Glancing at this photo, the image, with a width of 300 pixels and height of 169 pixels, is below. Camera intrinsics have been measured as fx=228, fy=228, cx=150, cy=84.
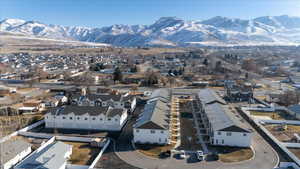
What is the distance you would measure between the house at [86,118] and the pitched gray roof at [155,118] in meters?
4.24

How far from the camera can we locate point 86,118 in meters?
34.3

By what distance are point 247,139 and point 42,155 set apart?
77.8ft

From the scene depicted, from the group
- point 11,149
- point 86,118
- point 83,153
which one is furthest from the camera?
point 86,118

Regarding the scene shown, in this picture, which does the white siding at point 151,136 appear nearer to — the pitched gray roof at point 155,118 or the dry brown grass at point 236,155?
the pitched gray roof at point 155,118

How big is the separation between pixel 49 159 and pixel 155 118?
13.8m

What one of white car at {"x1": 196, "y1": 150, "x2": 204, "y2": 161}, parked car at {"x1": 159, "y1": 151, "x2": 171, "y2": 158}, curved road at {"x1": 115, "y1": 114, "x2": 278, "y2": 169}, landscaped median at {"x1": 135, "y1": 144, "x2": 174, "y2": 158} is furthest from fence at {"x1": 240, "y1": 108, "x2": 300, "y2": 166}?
parked car at {"x1": 159, "y1": 151, "x2": 171, "y2": 158}

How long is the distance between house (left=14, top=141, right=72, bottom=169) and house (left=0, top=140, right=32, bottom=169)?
1465 mm

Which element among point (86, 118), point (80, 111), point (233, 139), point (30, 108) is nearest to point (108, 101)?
point (80, 111)

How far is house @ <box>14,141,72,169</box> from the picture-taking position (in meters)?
22.2

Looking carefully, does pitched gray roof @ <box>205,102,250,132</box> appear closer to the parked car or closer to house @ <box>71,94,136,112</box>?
the parked car

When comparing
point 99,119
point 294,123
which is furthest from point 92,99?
point 294,123

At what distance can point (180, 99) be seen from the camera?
50.6 meters

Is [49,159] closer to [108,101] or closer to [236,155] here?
[108,101]

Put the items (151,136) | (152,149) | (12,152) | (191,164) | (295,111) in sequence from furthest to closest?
(295,111) → (151,136) → (152,149) → (12,152) → (191,164)
